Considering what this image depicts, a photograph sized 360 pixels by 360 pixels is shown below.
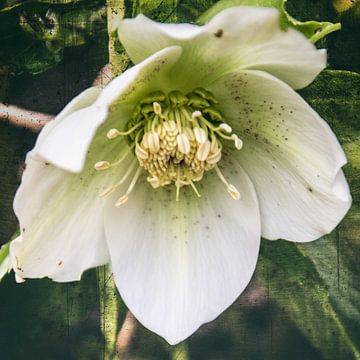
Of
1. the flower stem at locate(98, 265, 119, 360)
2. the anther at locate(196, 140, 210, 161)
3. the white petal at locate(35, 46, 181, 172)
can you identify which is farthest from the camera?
the flower stem at locate(98, 265, 119, 360)

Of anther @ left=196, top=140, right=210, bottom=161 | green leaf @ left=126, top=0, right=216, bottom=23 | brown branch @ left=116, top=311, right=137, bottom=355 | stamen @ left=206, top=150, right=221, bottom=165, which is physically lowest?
brown branch @ left=116, top=311, right=137, bottom=355

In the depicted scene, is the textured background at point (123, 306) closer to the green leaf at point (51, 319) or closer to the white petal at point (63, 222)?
the green leaf at point (51, 319)

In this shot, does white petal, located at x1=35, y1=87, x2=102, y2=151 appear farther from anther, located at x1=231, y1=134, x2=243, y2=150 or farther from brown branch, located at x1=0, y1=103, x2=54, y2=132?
brown branch, located at x1=0, y1=103, x2=54, y2=132

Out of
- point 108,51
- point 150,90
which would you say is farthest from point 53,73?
point 150,90

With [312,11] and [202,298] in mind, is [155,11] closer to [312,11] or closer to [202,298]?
[312,11]

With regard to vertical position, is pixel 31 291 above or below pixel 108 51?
below

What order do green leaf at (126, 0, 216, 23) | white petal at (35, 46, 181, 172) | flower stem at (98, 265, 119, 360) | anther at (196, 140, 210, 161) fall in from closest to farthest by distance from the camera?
white petal at (35, 46, 181, 172)
anther at (196, 140, 210, 161)
green leaf at (126, 0, 216, 23)
flower stem at (98, 265, 119, 360)

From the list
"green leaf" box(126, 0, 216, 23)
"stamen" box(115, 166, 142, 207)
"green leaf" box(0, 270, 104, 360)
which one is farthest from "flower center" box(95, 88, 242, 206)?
"green leaf" box(0, 270, 104, 360)
